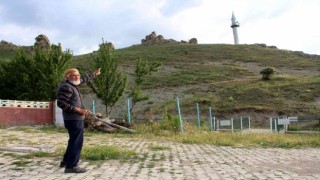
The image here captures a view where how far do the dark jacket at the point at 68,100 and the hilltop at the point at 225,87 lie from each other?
13041 millimetres

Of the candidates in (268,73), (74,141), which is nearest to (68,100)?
(74,141)

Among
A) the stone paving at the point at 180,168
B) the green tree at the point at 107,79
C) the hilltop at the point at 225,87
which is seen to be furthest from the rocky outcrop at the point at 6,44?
the stone paving at the point at 180,168

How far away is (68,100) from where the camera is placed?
631cm

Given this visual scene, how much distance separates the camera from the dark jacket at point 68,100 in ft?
20.5

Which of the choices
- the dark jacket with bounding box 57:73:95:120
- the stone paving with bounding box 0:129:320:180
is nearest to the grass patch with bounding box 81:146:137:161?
the stone paving with bounding box 0:129:320:180

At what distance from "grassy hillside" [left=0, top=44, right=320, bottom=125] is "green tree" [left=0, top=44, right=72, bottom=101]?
5.25 m

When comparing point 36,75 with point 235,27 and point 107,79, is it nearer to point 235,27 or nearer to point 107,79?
point 107,79

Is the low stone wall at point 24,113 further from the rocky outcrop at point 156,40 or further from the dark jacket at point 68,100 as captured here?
the rocky outcrop at point 156,40

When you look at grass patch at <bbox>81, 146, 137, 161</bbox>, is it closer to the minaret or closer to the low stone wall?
the low stone wall

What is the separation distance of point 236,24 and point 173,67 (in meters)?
54.0

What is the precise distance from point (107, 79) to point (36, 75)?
27.5 ft

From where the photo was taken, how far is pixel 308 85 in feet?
156

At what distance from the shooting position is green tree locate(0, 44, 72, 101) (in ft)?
101

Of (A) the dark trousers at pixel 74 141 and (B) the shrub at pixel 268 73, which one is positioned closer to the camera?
(A) the dark trousers at pixel 74 141
